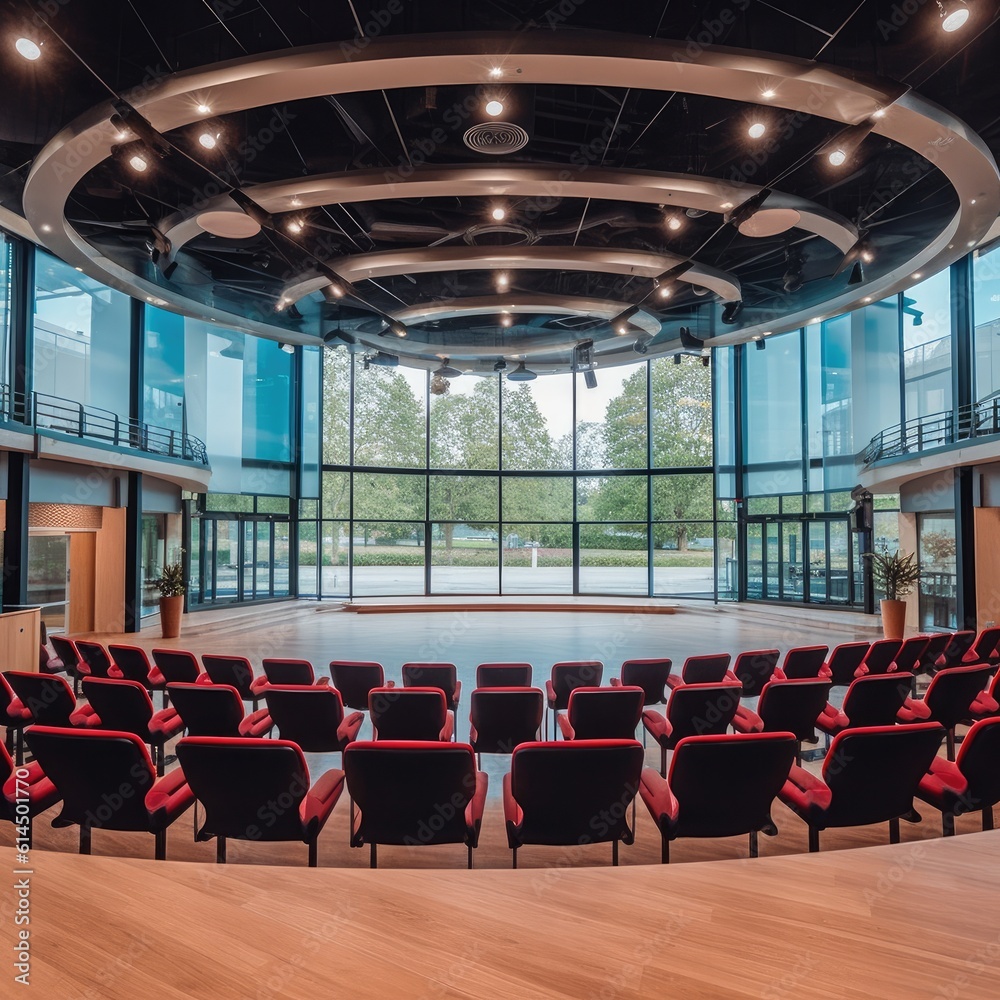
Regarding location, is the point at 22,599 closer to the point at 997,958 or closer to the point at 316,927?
the point at 316,927

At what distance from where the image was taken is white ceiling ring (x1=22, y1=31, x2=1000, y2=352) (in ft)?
16.0

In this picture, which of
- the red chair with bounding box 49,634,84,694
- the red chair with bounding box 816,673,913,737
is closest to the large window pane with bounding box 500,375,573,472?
the red chair with bounding box 49,634,84,694

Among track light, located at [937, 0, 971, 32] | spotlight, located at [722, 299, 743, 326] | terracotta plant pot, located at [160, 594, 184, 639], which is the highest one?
track light, located at [937, 0, 971, 32]

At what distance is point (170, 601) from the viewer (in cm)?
1113

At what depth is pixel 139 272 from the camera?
988 cm

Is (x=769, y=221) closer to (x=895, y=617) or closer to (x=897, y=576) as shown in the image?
(x=897, y=576)

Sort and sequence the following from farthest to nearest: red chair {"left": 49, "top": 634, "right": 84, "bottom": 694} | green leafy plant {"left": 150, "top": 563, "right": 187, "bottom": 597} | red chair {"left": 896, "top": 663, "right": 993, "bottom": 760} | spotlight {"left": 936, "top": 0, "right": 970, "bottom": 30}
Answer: green leafy plant {"left": 150, "top": 563, "right": 187, "bottom": 597} < red chair {"left": 49, "top": 634, "right": 84, "bottom": 694} < spotlight {"left": 936, "top": 0, "right": 970, "bottom": 30} < red chair {"left": 896, "top": 663, "right": 993, "bottom": 760}

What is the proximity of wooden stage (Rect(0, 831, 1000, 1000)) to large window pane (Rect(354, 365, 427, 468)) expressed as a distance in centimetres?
1458

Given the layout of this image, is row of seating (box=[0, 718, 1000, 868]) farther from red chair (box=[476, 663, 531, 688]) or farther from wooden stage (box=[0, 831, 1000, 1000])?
red chair (box=[476, 663, 531, 688])

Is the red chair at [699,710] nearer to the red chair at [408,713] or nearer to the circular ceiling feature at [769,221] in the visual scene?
the red chair at [408,713]

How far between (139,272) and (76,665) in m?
6.36

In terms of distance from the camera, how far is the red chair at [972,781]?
311 cm

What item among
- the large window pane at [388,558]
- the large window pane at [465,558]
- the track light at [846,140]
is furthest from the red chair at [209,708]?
the large window pane at [465,558]

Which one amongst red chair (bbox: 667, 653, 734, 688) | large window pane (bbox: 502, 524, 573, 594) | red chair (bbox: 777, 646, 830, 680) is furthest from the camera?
large window pane (bbox: 502, 524, 573, 594)
